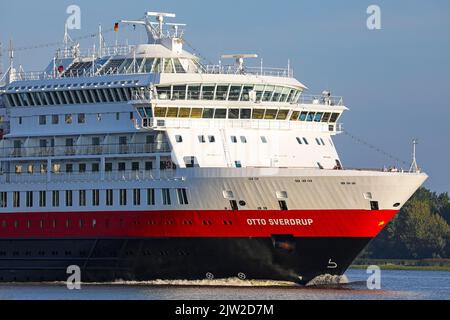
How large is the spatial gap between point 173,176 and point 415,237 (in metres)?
59.8

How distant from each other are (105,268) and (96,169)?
4673 mm

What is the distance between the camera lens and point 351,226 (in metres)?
55.8

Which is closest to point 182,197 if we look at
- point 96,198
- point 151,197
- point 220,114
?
point 151,197

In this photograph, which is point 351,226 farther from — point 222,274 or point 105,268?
point 105,268

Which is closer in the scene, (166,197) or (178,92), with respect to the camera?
(166,197)

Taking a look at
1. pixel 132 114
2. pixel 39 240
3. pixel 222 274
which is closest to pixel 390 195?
pixel 222 274

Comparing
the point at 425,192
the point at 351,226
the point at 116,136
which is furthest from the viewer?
the point at 425,192

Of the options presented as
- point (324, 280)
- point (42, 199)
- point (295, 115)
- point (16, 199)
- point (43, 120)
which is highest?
point (295, 115)

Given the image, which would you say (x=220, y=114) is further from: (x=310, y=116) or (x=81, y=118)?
(x=81, y=118)

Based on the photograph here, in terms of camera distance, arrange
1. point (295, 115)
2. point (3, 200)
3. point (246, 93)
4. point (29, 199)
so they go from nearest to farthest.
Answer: point (246, 93) < point (295, 115) < point (29, 199) < point (3, 200)

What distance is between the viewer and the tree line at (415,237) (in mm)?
113375

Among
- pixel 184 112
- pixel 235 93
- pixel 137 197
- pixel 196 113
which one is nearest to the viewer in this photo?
pixel 184 112

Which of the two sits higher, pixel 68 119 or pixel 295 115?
pixel 295 115

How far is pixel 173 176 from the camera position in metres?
57.4
